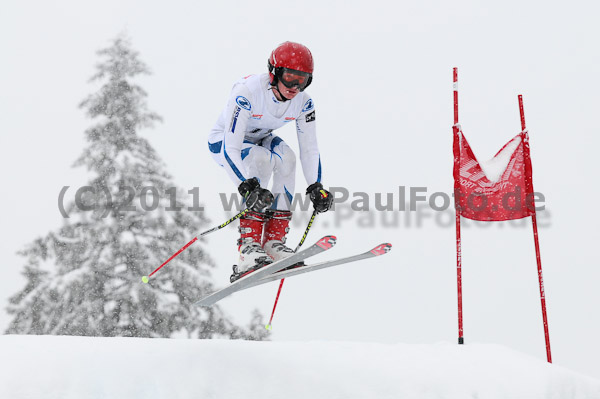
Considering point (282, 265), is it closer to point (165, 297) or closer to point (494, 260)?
point (165, 297)

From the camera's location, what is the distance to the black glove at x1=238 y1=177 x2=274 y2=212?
16.3ft

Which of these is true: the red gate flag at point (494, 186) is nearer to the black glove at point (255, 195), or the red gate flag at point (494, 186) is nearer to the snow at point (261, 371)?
the snow at point (261, 371)

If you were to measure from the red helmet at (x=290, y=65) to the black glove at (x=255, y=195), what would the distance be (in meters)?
0.88

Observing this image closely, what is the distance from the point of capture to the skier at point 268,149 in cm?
511

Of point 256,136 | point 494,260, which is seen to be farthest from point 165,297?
point 494,260

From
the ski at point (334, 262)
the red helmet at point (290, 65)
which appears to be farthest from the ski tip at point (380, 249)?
the red helmet at point (290, 65)

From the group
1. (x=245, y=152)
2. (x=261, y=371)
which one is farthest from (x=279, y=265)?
(x=261, y=371)

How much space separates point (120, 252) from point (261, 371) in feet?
31.1

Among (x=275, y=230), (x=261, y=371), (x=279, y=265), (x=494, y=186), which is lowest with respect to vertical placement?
(x=261, y=371)

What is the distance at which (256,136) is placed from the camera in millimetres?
5566

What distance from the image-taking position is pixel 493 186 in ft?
21.1

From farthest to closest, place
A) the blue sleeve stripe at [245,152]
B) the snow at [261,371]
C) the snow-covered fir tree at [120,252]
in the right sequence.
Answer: the snow-covered fir tree at [120,252], the blue sleeve stripe at [245,152], the snow at [261,371]

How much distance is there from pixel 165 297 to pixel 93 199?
262 cm

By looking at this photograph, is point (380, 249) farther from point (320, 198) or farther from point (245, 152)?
point (245, 152)
